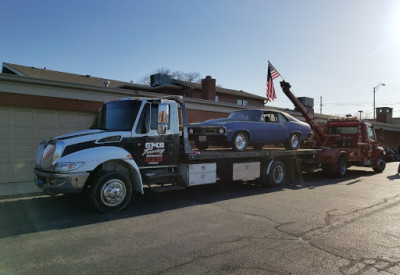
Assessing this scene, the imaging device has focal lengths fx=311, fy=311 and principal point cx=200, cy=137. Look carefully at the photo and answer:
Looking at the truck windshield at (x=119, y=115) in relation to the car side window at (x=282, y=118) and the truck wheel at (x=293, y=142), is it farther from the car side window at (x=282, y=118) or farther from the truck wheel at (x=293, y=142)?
the truck wheel at (x=293, y=142)

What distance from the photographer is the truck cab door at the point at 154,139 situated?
7.27 meters

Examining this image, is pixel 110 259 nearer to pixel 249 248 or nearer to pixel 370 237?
pixel 249 248

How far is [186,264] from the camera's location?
4039mm

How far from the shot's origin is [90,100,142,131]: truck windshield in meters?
7.26

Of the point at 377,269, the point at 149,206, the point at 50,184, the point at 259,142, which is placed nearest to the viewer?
the point at 377,269

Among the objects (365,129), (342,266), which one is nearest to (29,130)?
(342,266)

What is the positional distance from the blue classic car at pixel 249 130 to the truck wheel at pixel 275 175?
0.86 m

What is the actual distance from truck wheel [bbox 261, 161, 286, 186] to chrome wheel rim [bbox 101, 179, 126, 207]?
17.5ft

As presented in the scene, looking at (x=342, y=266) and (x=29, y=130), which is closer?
(x=342, y=266)

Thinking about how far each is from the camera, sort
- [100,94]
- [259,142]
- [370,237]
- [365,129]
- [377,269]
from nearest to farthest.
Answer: [377,269] < [370,237] < [259,142] < [100,94] < [365,129]

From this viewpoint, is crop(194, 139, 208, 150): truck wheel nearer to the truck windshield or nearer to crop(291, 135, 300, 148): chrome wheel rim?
the truck windshield

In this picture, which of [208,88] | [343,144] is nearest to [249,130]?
[343,144]

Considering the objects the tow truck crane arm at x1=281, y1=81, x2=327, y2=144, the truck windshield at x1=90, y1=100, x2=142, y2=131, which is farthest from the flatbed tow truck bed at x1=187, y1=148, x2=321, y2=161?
the truck windshield at x1=90, y1=100, x2=142, y2=131

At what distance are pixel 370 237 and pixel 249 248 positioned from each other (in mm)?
2198
